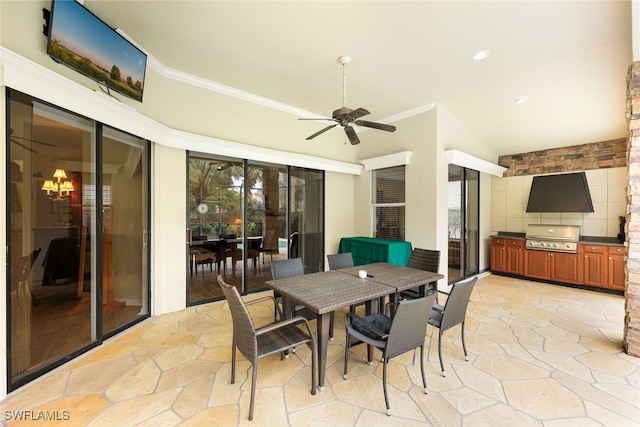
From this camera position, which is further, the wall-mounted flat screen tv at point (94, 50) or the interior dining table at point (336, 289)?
the wall-mounted flat screen tv at point (94, 50)

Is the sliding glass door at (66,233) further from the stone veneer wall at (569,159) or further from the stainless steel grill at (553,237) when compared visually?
the stone veneer wall at (569,159)

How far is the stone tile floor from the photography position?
1851 millimetres

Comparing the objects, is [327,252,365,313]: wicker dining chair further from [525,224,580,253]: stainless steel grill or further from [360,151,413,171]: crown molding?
[525,224,580,253]: stainless steel grill

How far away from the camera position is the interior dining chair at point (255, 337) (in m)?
1.88

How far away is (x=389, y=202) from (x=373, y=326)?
345 centimetres

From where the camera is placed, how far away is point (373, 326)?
2311 mm

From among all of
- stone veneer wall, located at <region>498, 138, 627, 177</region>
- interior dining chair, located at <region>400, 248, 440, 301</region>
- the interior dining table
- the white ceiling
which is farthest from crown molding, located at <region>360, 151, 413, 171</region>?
stone veneer wall, located at <region>498, 138, 627, 177</region>

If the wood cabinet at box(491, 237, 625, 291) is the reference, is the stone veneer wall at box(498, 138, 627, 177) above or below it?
above

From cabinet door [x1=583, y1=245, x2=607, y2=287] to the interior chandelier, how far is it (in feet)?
25.4

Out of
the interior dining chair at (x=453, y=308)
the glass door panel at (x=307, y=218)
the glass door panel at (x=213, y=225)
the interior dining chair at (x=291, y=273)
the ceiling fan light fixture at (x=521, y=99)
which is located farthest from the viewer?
the glass door panel at (x=307, y=218)

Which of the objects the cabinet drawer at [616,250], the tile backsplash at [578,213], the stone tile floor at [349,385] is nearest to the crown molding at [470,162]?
the tile backsplash at [578,213]

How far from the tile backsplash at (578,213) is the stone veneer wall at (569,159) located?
5.3 inches

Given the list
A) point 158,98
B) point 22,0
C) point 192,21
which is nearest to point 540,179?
point 192,21

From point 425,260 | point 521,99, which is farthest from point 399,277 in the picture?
point 521,99
